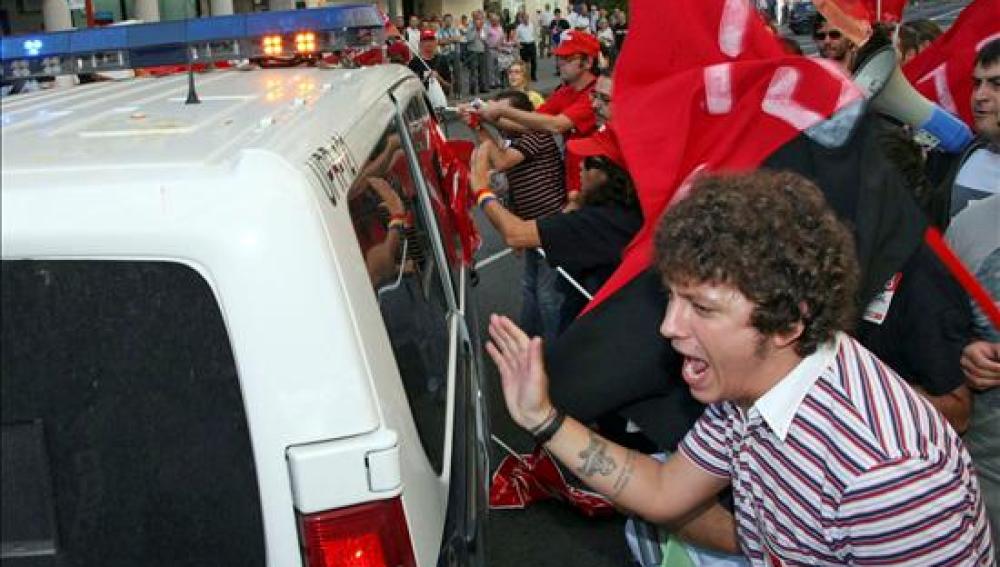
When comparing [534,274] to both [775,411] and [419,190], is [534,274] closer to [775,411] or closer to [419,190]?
[419,190]

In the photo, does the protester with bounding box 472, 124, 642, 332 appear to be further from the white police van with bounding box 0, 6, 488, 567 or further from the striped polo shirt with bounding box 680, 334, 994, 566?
the white police van with bounding box 0, 6, 488, 567

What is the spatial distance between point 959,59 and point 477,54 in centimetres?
2139

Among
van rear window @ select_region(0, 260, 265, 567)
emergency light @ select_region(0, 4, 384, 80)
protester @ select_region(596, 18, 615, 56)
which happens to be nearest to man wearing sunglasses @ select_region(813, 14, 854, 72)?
emergency light @ select_region(0, 4, 384, 80)

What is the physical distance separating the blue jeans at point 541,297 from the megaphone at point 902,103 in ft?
6.79

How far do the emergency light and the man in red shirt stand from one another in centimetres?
237

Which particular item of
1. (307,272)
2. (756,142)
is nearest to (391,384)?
(307,272)

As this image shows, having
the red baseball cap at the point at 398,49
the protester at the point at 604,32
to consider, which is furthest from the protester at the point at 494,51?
the red baseball cap at the point at 398,49

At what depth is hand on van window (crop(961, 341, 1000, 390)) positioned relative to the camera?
2.48 m

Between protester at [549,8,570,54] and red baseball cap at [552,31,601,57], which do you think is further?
protester at [549,8,570,54]

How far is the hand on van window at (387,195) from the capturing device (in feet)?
7.43

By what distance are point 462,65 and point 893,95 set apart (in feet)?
76.3

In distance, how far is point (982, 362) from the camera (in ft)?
8.16

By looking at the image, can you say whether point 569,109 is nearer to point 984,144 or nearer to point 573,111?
point 573,111

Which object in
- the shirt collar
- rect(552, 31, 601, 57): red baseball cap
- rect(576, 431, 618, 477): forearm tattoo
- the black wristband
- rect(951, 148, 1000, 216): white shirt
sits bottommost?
rect(576, 431, 618, 477): forearm tattoo
